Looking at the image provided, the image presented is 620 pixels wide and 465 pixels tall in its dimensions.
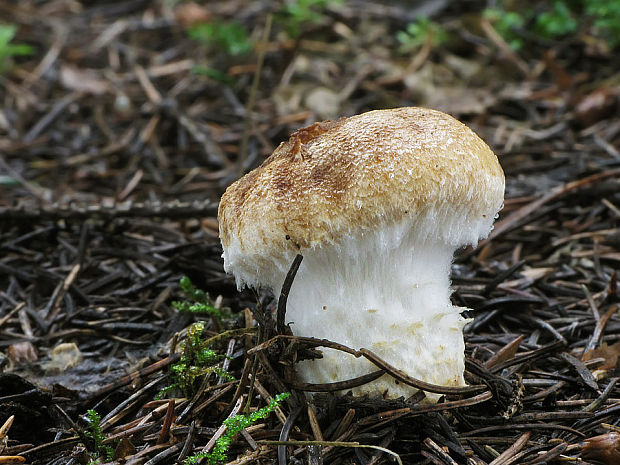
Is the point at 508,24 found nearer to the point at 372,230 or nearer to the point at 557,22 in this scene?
the point at 557,22

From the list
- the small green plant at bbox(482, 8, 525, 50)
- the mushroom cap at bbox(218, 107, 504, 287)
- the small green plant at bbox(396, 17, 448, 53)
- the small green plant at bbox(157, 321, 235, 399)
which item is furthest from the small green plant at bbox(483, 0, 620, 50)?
the small green plant at bbox(157, 321, 235, 399)

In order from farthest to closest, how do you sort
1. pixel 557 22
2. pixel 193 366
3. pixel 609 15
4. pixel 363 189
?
pixel 557 22 → pixel 609 15 → pixel 193 366 → pixel 363 189

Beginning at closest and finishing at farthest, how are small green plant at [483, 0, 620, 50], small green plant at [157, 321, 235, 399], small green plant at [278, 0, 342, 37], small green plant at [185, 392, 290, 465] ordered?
small green plant at [185, 392, 290, 465]
small green plant at [157, 321, 235, 399]
small green plant at [483, 0, 620, 50]
small green plant at [278, 0, 342, 37]

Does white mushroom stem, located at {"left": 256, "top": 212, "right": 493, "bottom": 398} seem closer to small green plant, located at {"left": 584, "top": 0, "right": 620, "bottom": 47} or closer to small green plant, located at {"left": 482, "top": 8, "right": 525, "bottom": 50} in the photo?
small green plant, located at {"left": 584, "top": 0, "right": 620, "bottom": 47}

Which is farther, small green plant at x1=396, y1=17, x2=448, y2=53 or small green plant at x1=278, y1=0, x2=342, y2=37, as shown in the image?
small green plant at x1=278, y1=0, x2=342, y2=37

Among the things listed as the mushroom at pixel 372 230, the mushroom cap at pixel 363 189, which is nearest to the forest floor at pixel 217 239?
the mushroom at pixel 372 230

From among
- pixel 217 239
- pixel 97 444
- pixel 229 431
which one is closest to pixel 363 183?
pixel 229 431

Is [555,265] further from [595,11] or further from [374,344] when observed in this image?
[595,11]

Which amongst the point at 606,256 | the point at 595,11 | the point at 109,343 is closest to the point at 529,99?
the point at 595,11
